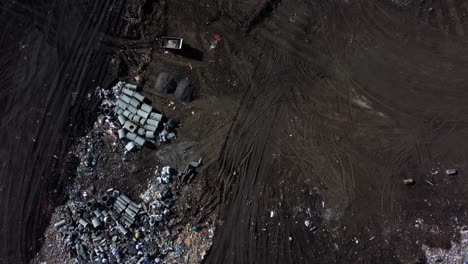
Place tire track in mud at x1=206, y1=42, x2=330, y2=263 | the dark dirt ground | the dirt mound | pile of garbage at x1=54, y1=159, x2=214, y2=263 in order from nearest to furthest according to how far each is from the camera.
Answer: pile of garbage at x1=54, y1=159, x2=214, y2=263
tire track in mud at x1=206, y1=42, x2=330, y2=263
the dark dirt ground
the dirt mound

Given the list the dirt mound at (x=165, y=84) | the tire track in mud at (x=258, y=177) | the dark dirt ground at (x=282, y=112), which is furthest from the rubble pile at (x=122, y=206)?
the tire track in mud at (x=258, y=177)

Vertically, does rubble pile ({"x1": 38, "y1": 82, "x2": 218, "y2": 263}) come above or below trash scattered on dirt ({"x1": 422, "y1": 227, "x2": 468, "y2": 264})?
below

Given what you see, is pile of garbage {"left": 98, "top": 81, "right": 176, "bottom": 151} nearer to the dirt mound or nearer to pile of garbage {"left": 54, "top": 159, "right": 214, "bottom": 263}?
the dirt mound

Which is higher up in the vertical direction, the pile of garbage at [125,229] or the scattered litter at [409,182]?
the scattered litter at [409,182]

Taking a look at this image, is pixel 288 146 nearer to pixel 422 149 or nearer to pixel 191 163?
pixel 191 163

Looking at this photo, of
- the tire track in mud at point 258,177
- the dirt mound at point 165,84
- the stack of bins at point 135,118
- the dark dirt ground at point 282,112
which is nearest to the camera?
the tire track in mud at point 258,177

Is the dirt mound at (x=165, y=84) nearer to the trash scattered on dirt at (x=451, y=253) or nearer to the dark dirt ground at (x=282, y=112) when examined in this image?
the dark dirt ground at (x=282, y=112)

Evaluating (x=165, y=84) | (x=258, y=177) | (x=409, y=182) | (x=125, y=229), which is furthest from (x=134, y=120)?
(x=409, y=182)

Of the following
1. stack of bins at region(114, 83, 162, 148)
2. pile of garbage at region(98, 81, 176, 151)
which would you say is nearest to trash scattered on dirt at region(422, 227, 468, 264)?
pile of garbage at region(98, 81, 176, 151)
